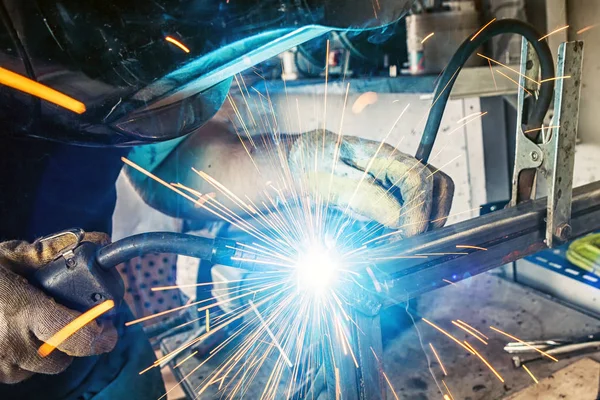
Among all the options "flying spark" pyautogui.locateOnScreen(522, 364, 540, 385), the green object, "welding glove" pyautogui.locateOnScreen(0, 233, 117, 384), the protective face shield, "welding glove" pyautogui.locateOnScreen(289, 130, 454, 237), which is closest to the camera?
the protective face shield

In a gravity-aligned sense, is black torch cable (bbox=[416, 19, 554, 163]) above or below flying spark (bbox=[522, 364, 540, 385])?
above

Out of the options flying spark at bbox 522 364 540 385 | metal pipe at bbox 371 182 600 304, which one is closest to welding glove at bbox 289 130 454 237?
metal pipe at bbox 371 182 600 304

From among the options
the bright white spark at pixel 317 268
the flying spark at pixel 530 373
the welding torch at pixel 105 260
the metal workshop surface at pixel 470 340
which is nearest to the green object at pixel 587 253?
the metal workshop surface at pixel 470 340

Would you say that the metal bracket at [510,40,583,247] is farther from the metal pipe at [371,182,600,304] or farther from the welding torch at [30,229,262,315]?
the welding torch at [30,229,262,315]

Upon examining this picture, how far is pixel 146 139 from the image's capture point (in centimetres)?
105

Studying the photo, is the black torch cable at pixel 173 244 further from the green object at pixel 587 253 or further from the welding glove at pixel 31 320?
the green object at pixel 587 253

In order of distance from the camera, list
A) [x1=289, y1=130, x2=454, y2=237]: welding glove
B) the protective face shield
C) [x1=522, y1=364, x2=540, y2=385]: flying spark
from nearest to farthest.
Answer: the protective face shield → [x1=289, y1=130, x2=454, y2=237]: welding glove → [x1=522, y1=364, x2=540, y2=385]: flying spark

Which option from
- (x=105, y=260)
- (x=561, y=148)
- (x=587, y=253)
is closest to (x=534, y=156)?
(x=561, y=148)

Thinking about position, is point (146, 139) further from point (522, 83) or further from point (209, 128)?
point (522, 83)

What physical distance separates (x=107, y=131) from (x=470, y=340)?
3.51ft

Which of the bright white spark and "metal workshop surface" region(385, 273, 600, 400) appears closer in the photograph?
the bright white spark

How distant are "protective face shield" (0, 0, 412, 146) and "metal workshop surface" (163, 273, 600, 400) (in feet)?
2.76

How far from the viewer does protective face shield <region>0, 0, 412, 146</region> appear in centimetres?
75

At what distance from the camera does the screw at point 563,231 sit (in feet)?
3.00
